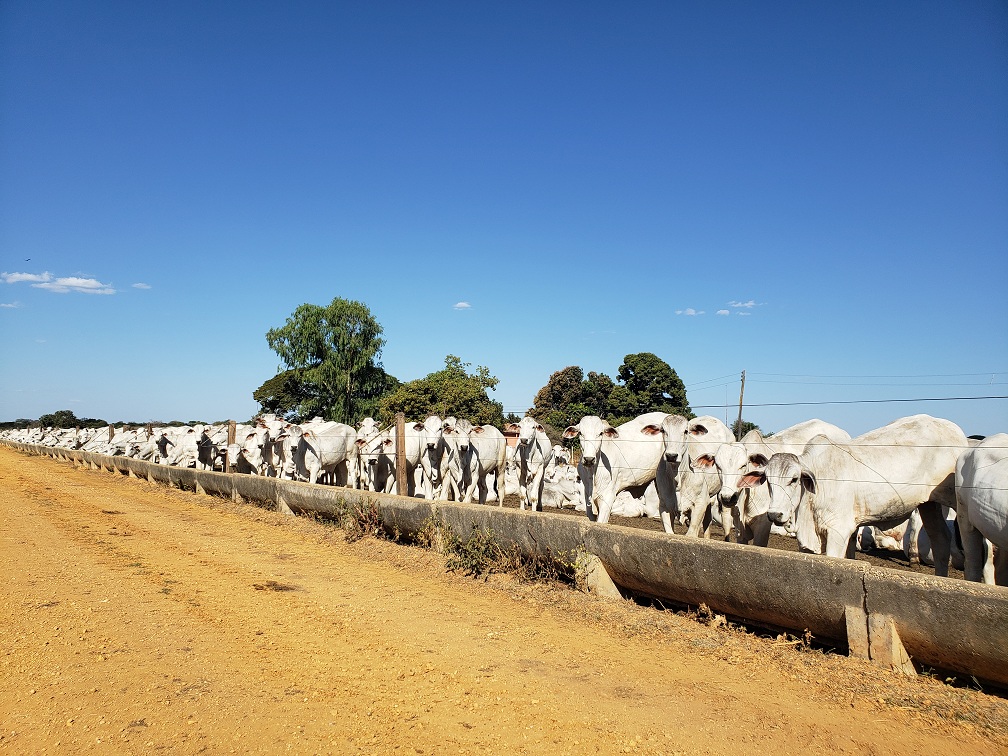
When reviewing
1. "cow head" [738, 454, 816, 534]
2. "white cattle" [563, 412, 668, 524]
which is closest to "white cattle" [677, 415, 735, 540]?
"white cattle" [563, 412, 668, 524]

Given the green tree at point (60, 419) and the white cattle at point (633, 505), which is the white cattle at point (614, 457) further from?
the green tree at point (60, 419)

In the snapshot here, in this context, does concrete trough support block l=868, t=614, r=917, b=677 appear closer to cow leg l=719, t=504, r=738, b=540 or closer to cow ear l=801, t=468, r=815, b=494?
cow ear l=801, t=468, r=815, b=494

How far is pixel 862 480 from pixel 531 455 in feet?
29.8

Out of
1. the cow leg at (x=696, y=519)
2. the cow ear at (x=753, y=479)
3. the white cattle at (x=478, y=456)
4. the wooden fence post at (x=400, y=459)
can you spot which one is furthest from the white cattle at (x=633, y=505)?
the cow ear at (x=753, y=479)

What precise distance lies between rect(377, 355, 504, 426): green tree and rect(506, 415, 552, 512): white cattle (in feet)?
40.4

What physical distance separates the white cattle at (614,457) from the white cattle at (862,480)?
3008 millimetres

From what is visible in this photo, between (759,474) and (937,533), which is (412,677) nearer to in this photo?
(759,474)

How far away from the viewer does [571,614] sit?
6219 mm

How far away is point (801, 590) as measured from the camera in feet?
16.6

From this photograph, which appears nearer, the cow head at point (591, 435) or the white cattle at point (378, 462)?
the cow head at point (591, 435)

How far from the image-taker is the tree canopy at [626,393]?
3638cm

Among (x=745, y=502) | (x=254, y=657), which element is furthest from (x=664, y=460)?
(x=254, y=657)

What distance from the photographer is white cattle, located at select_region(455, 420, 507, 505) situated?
49.5 feet

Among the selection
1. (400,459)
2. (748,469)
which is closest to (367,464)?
(400,459)
